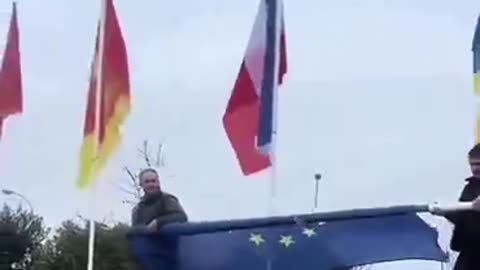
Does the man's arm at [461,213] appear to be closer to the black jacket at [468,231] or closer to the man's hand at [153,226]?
the black jacket at [468,231]

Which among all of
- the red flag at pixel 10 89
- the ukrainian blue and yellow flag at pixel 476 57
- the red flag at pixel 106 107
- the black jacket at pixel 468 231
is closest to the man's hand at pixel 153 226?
the black jacket at pixel 468 231

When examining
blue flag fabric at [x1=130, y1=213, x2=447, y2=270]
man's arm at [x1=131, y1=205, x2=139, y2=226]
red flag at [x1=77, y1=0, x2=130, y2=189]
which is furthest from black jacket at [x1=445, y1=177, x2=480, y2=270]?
red flag at [x1=77, y1=0, x2=130, y2=189]

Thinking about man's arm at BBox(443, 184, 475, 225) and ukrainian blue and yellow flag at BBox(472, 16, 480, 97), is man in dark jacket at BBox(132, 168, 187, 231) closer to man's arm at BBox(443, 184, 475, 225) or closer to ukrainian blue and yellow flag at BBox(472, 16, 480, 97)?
man's arm at BBox(443, 184, 475, 225)

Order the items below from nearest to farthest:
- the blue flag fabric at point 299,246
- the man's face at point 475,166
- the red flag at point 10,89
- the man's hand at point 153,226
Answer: the man's face at point 475,166 → the blue flag fabric at point 299,246 → the man's hand at point 153,226 → the red flag at point 10,89

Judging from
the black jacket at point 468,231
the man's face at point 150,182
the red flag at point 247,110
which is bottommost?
the black jacket at point 468,231

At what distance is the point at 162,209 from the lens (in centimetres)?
1227

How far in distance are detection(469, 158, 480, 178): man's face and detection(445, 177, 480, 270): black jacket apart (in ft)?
0.14

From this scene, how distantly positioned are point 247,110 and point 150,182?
316 cm

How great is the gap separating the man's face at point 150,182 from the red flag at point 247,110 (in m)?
2.77

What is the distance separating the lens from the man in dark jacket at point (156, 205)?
40.2 ft

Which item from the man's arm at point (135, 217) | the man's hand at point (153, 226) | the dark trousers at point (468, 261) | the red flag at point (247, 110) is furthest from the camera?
the red flag at point (247, 110)

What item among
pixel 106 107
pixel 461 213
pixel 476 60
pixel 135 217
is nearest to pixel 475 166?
pixel 461 213

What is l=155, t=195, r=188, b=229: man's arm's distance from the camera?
12.2m

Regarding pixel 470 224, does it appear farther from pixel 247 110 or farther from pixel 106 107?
pixel 106 107
